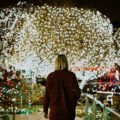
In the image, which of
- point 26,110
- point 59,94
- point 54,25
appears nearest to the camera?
point 59,94

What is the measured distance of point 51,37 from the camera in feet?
51.7

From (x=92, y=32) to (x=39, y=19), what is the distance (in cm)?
218

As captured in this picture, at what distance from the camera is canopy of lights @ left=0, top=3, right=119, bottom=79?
15695 millimetres

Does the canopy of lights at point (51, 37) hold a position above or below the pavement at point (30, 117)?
above

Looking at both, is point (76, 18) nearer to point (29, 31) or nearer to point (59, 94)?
point (29, 31)

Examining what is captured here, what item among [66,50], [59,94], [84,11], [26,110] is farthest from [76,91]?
[84,11]

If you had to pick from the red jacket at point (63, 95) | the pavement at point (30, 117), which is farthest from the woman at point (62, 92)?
the pavement at point (30, 117)

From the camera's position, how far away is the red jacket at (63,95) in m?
6.50

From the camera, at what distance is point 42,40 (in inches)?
622

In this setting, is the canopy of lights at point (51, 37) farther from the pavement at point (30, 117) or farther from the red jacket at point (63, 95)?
the red jacket at point (63, 95)

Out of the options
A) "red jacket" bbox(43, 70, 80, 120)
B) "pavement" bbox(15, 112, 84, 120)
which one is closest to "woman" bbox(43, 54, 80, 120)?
"red jacket" bbox(43, 70, 80, 120)

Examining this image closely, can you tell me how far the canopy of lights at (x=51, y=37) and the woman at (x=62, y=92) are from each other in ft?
29.7

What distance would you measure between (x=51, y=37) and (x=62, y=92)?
30.6 ft

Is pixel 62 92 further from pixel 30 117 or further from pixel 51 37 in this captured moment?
pixel 51 37
